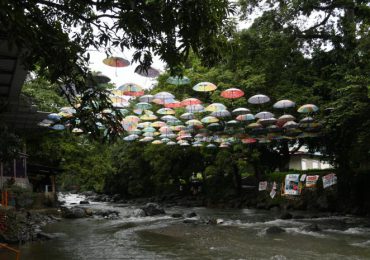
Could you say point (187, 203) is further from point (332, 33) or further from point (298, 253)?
point (298, 253)

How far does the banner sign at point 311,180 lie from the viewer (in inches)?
884

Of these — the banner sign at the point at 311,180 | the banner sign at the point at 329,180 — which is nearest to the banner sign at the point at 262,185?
the banner sign at the point at 311,180

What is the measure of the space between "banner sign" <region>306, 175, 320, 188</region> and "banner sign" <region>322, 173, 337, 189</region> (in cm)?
64

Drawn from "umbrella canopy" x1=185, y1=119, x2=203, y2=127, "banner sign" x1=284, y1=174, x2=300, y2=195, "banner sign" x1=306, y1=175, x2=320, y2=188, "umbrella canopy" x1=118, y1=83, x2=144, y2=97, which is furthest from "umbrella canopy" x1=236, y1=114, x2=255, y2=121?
"banner sign" x1=284, y1=174, x2=300, y2=195

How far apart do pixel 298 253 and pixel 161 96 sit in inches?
295

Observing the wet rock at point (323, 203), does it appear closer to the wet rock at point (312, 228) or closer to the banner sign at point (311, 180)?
the banner sign at point (311, 180)

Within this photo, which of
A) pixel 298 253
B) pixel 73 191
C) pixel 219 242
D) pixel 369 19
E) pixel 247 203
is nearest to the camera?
pixel 298 253

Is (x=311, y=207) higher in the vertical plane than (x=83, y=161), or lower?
lower

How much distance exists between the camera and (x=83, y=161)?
22250 millimetres

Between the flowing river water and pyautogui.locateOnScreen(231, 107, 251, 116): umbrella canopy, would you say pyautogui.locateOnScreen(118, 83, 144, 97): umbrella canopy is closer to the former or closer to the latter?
pyautogui.locateOnScreen(231, 107, 251, 116): umbrella canopy

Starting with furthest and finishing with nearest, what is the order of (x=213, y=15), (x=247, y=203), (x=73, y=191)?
(x=73, y=191)
(x=247, y=203)
(x=213, y=15)

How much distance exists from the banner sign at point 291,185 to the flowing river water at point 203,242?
6.13 meters

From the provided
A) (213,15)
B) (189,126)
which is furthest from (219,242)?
(213,15)

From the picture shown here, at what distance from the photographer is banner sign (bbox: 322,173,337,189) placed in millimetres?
21078
